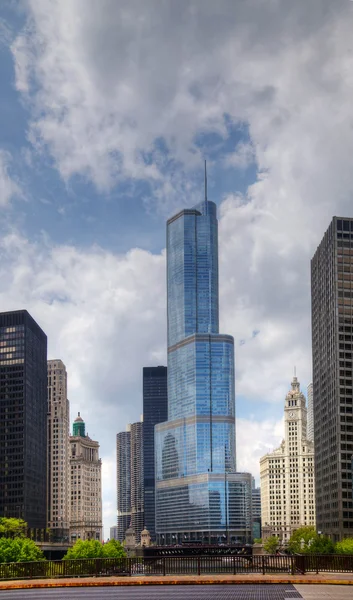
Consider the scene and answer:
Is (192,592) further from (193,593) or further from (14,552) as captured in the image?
(14,552)

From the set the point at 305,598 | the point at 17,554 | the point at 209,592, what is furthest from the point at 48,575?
the point at 17,554

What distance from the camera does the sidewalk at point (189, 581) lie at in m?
51.1

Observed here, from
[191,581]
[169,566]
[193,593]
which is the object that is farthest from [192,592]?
[169,566]

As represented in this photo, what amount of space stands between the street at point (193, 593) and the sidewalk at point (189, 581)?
33.3 inches

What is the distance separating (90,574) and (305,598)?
1974cm

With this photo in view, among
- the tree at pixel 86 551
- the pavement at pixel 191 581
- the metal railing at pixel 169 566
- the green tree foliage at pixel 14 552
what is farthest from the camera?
the tree at pixel 86 551

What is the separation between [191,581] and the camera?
51.3 m

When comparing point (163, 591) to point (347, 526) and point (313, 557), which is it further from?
point (347, 526)

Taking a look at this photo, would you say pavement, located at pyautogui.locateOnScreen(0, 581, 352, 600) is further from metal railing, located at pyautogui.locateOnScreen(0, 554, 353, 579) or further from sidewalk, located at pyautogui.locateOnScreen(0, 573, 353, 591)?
metal railing, located at pyautogui.locateOnScreen(0, 554, 353, 579)

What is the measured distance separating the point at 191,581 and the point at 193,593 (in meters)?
4.77

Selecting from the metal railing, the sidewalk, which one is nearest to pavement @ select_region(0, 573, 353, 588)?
the sidewalk

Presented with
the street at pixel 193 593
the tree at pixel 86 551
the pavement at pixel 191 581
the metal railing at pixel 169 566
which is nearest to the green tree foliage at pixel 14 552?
the tree at pixel 86 551

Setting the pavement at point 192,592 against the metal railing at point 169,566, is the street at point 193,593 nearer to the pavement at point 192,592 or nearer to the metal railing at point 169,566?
the pavement at point 192,592

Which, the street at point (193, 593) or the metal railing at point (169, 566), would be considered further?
the metal railing at point (169, 566)
